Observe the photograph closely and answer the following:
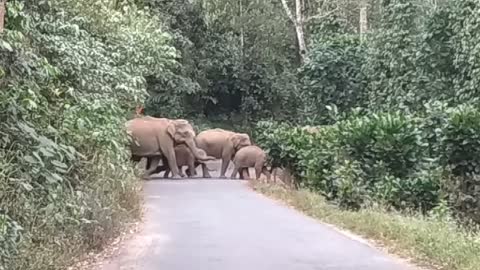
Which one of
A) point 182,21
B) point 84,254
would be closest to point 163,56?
point 84,254

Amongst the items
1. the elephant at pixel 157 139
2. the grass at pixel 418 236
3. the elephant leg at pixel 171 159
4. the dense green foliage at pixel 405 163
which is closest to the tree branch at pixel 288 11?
the elephant at pixel 157 139

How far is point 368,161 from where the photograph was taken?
15914mm

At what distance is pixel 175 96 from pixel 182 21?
3007 mm

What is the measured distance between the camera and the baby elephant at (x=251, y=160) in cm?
2795

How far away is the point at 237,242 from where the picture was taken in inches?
444

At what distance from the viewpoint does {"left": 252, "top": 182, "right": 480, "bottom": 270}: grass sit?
8758 millimetres

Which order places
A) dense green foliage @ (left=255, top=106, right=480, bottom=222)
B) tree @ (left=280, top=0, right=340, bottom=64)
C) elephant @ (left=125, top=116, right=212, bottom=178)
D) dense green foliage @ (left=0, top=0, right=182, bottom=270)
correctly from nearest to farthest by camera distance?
dense green foliage @ (left=0, top=0, right=182, bottom=270), dense green foliage @ (left=255, top=106, right=480, bottom=222), elephant @ (left=125, top=116, right=212, bottom=178), tree @ (left=280, top=0, right=340, bottom=64)

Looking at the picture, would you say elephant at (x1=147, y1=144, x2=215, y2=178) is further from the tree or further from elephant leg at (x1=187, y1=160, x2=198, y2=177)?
the tree

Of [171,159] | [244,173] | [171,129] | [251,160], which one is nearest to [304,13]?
[244,173]

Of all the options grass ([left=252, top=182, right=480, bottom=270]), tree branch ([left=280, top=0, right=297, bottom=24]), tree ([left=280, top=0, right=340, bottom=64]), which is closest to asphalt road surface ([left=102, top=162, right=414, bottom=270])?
grass ([left=252, top=182, right=480, bottom=270])

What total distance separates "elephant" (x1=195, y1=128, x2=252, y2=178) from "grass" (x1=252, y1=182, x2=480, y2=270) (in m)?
15.7

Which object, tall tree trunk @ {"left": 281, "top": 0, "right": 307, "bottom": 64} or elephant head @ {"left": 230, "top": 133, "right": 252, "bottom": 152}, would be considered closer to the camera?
elephant head @ {"left": 230, "top": 133, "right": 252, "bottom": 152}

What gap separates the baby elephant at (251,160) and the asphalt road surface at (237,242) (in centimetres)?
1051

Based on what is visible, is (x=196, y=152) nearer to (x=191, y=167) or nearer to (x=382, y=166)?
(x=191, y=167)
